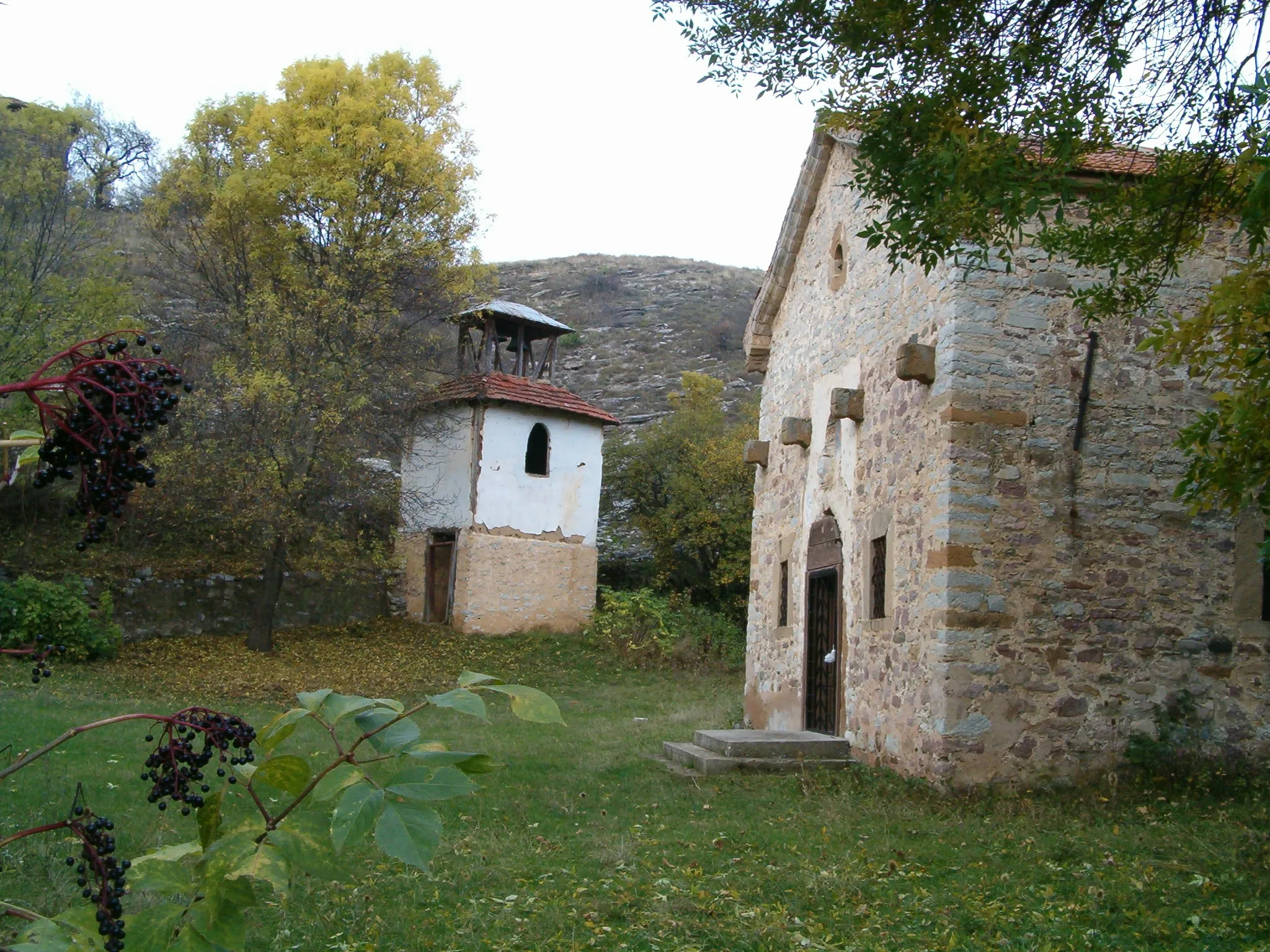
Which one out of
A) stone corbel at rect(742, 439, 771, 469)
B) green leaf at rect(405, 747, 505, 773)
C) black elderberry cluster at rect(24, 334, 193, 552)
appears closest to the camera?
black elderberry cluster at rect(24, 334, 193, 552)

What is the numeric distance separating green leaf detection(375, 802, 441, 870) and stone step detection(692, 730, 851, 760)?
8984 millimetres

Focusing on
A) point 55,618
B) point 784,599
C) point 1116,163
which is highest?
point 1116,163

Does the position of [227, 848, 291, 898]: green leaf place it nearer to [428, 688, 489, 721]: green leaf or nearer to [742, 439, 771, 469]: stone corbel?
[428, 688, 489, 721]: green leaf

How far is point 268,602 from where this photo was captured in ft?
65.7

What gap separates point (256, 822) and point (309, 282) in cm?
2014

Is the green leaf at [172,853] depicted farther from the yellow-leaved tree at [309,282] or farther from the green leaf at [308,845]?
the yellow-leaved tree at [309,282]

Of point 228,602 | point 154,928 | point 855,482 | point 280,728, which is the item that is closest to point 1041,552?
point 855,482

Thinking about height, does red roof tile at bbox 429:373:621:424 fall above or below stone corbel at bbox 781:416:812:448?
above

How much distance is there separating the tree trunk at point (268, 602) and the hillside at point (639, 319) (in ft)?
65.1

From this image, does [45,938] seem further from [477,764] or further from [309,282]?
[309,282]

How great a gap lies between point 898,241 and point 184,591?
709 inches

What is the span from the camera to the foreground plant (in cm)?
177

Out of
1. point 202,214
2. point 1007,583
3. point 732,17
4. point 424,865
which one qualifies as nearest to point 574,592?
point 202,214

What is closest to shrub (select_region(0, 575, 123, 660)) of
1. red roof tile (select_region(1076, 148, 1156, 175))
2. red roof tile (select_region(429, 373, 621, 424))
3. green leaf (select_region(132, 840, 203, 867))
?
red roof tile (select_region(429, 373, 621, 424))
